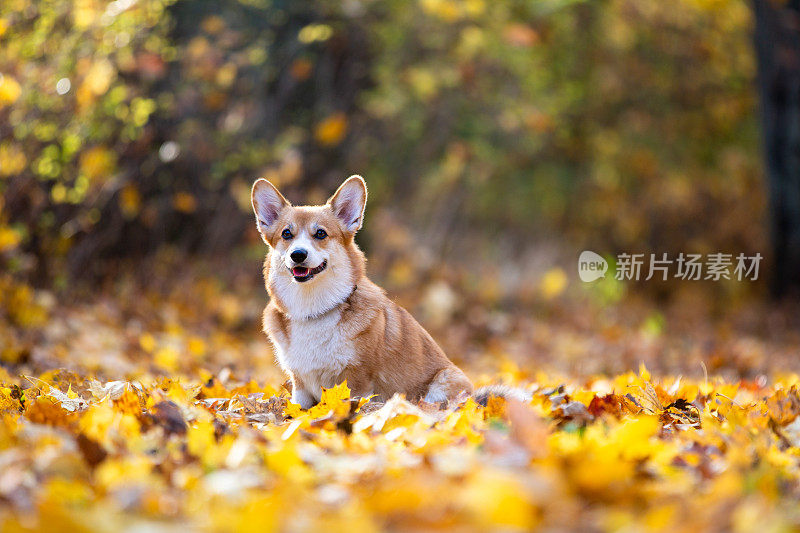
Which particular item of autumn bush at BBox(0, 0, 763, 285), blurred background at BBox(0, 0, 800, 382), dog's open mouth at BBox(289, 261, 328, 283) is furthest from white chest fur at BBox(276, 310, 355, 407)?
autumn bush at BBox(0, 0, 763, 285)

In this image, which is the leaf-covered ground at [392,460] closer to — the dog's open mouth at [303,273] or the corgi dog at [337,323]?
the corgi dog at [337,323]

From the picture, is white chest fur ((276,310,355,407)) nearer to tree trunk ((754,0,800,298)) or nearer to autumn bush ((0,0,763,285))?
autumn bush ((0,0,763,285))

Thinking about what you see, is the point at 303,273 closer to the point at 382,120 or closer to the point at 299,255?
the point at 299,255

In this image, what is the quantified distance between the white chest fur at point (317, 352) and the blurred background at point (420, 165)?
6.44 feet

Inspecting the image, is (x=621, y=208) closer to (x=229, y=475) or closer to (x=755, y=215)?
(x=755, y=215)

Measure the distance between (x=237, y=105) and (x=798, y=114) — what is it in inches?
268

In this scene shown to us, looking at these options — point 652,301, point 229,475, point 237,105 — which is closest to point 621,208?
point 652,301

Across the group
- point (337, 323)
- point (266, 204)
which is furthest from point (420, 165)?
point (337, 323)

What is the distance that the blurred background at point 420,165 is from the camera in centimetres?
569

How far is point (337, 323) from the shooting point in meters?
3.37

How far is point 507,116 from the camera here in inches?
364

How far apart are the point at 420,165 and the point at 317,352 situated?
6910mm

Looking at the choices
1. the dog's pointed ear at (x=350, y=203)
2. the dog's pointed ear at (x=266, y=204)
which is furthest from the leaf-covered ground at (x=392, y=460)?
the dog's pointed ear at (x=350, y=203)

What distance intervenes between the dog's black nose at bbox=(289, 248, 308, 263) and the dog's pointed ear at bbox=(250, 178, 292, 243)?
39 cm
